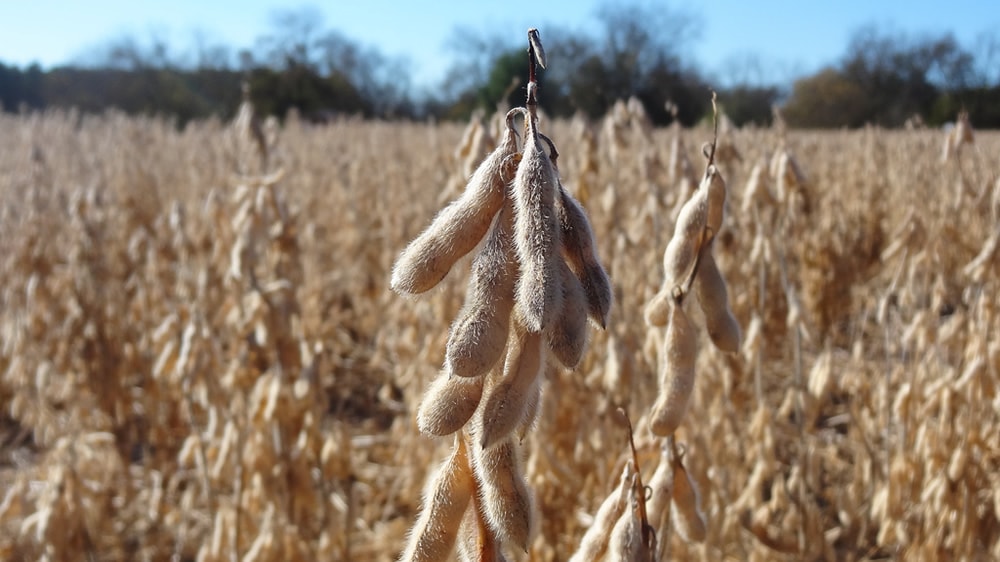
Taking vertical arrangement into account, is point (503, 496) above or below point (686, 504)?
above

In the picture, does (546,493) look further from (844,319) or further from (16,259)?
(844,319)

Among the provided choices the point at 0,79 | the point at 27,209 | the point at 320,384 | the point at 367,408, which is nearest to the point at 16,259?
the point at 27,209

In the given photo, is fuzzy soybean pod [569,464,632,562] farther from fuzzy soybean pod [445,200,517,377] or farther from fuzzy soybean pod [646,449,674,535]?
fuzzy soybean pod [445,200,517,377]

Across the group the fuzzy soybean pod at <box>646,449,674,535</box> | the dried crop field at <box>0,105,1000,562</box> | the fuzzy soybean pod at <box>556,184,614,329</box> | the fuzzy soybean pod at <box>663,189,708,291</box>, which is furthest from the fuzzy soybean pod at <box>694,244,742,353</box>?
the fuzzy soybean pod at <box>556,184,614,329</box>

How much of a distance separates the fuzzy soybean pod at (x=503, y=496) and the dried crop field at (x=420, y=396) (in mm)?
53

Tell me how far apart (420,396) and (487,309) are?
92.5 inches

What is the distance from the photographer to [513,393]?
0.62 metres

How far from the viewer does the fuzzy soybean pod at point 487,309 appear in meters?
0.59

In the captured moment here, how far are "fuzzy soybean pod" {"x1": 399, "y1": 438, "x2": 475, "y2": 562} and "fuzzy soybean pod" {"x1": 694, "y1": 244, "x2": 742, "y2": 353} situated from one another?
460 mm

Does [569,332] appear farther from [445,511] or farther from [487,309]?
[445,511]

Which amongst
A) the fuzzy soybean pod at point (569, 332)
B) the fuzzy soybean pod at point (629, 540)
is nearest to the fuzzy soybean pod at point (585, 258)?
the fuzzy soybean pod at point (569, 332)

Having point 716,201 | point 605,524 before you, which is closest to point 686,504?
point 605,524

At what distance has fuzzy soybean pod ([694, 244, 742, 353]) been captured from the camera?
104 cm

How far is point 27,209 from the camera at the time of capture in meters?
4.45
